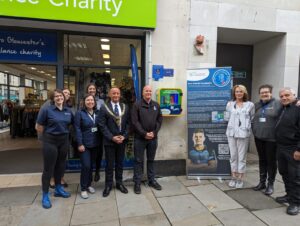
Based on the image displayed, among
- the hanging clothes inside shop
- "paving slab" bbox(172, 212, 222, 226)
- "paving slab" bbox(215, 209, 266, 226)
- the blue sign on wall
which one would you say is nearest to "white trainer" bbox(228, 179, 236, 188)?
"paving slab" bbox(215, 209, 266, 226)

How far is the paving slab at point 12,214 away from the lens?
10.8 ft

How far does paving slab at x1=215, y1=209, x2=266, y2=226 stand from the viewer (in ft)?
10.7

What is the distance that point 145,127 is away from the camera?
423 centimetres

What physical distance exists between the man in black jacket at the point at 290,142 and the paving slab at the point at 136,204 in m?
1.87

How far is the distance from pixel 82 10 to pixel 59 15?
400 mm

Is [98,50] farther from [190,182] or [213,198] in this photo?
[213,198]

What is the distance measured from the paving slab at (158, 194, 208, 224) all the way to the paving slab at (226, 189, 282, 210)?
0.66 m

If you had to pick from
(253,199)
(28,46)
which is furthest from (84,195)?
(28,46)

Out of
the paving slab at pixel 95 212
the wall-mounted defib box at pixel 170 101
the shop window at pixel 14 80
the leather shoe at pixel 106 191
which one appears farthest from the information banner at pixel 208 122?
the shop window at pixel 14 80

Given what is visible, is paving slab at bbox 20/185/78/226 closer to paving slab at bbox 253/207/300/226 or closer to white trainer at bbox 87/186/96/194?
white trainer at bbox 87/186/96/194

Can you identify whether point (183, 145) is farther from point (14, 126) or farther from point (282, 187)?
point (14, 126)

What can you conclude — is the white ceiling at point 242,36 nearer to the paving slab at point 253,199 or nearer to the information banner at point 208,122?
the information banner at point 208,122

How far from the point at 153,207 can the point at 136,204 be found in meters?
0.27

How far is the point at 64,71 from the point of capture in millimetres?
5141
